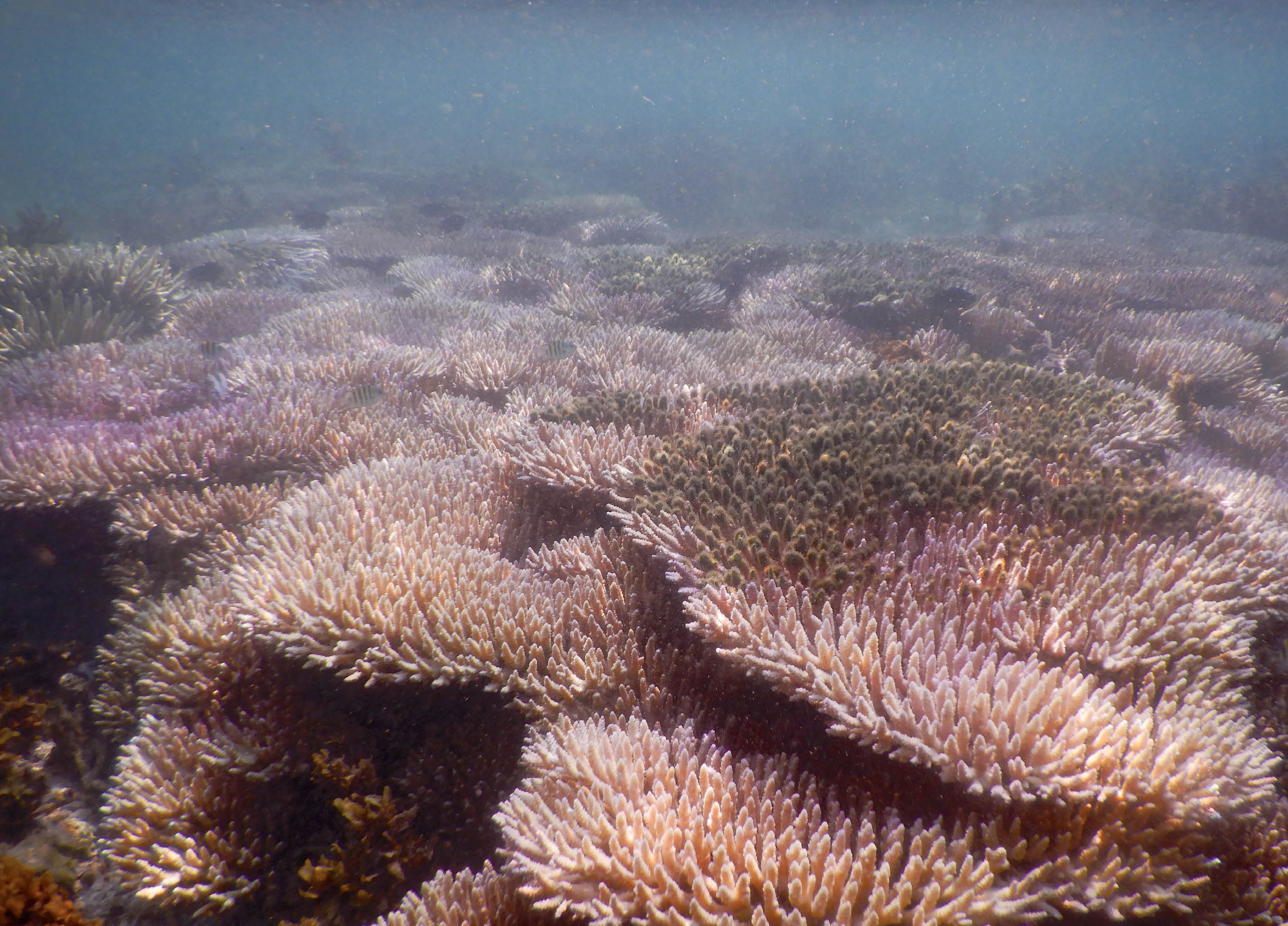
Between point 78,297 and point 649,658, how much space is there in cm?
994

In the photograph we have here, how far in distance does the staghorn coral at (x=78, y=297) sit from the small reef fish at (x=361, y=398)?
543 centimetres

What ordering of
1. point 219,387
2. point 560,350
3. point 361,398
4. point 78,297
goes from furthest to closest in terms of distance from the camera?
point 78,297 → point 560,350 → point 219,387 → point 361,398

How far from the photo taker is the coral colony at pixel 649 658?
165 centimetres

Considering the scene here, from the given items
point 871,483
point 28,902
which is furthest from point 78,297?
point 871,483

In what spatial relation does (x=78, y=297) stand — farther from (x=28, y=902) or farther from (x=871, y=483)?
(x=871, y=483)

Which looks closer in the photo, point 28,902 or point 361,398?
point 28,902

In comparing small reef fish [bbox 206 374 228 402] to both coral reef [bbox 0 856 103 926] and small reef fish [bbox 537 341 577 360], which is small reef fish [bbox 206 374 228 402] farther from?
coral reef [bbox 0 856 103 926]

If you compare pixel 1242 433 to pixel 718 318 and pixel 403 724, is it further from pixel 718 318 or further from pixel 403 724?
pixel 403 724

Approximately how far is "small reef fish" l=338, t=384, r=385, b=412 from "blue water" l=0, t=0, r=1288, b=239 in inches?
810

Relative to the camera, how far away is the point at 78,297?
7.95 meters

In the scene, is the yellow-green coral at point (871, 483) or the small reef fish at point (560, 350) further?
the small reef fish at point (560, 350)

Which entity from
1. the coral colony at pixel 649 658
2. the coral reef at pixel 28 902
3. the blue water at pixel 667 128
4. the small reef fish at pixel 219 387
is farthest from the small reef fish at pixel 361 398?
the blue water at pixel 667 128

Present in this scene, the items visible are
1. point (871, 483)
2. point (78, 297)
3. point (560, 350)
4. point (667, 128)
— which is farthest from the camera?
point (667, 128)

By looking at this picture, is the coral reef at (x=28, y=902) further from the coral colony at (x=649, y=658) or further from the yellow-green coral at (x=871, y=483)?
the yellow-green coral at (x=871, y=483)
